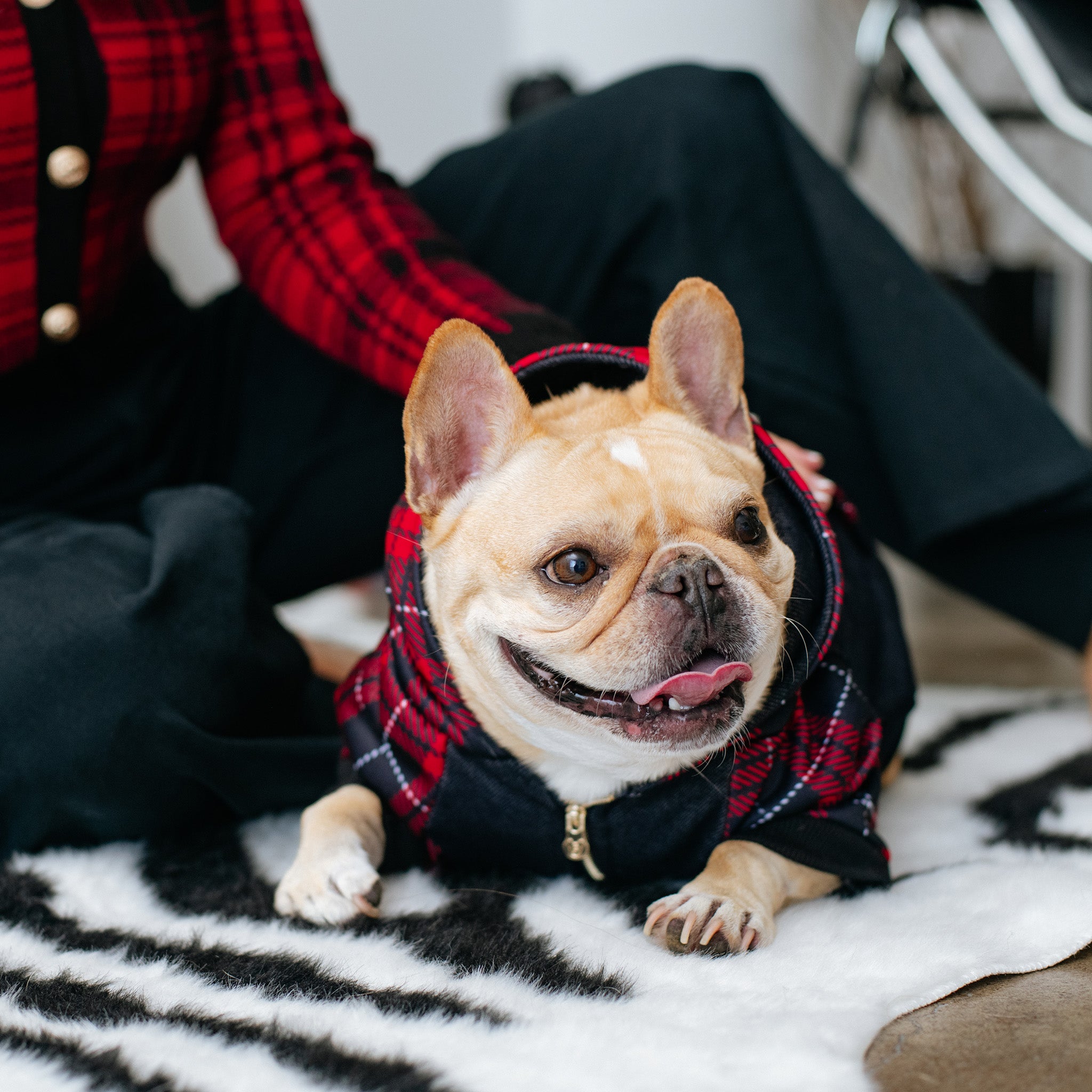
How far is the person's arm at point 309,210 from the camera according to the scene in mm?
1112

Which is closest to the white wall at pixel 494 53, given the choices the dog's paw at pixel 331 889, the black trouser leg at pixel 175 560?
the black trouser leg at pixel 175 560

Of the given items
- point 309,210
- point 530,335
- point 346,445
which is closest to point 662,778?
point 530,335

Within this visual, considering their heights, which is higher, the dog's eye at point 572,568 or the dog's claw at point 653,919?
the dog's eye at point 572,568

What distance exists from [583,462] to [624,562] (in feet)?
0.29

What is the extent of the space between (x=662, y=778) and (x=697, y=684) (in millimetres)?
131

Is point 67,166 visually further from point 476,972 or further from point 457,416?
point 476,972

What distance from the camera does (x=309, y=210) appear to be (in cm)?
117

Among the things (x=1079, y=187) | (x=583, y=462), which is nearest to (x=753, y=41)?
(x=1079, y=187)

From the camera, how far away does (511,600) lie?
0.81 metres

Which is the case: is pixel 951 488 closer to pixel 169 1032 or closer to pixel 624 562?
pixel 624 562

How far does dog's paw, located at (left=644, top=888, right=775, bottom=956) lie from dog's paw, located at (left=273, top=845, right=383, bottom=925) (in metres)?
0.22

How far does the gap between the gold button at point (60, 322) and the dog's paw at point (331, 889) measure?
1.96ft

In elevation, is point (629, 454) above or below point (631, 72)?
below

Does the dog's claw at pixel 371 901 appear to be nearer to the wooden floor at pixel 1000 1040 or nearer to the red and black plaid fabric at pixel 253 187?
the wooden floor at pixel 1000 1040
